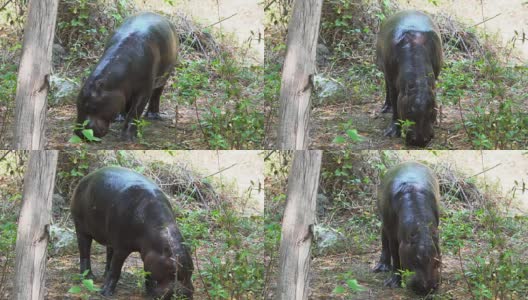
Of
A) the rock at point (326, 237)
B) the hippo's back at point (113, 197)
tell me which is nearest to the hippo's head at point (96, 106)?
the hippo's back at point (113, 197)

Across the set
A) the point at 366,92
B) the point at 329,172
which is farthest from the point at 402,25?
the point at 329,172

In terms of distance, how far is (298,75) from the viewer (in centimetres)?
895

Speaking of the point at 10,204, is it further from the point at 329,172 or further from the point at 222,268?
the point at 329,172

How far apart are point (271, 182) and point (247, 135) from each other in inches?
33.4

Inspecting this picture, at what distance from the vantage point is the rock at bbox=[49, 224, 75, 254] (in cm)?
1116

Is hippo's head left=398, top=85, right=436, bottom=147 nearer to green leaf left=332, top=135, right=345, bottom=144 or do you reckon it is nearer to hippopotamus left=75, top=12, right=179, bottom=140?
green leaf left=332, top=135, right=345, bottom=144

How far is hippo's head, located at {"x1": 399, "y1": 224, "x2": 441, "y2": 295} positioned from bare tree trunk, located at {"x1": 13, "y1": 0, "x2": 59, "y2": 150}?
346 cm

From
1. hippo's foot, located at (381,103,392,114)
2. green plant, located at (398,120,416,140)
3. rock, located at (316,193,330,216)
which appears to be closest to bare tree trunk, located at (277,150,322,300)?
green plant, located at (398,120,416,140)

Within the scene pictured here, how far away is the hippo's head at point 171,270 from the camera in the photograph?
944cm

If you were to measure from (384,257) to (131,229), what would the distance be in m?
2.66

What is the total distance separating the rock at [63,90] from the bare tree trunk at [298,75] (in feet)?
9.23

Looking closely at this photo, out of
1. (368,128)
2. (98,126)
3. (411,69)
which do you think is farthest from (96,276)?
(411,69)

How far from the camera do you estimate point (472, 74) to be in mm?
11875

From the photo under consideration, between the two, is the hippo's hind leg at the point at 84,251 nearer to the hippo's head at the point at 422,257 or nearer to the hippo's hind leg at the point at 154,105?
the hippo's hind leg at the point at 154,105
